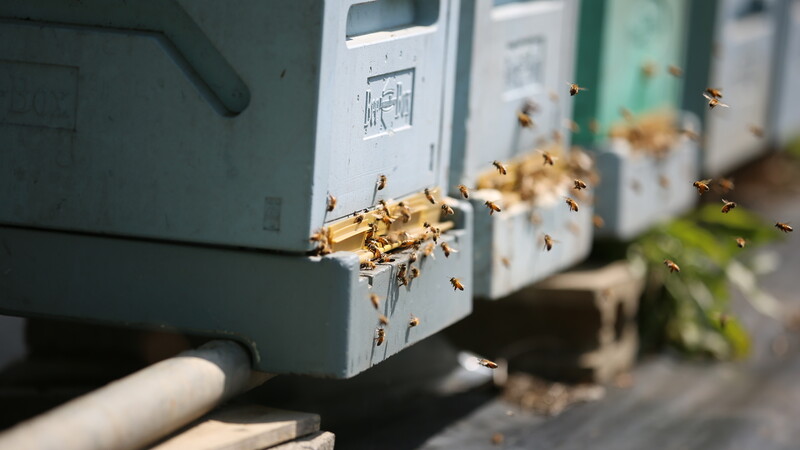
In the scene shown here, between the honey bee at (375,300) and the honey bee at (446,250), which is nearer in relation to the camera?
the honey bee at (375,300)

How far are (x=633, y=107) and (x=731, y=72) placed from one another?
1495 mm

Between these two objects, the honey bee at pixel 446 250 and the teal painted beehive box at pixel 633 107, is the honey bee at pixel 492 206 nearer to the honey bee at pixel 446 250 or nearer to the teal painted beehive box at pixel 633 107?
the honey bee at pixel 446 250

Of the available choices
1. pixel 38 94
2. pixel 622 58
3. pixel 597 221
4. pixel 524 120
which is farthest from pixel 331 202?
pixel 622 58

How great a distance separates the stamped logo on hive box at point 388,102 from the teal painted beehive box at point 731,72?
2.76 m

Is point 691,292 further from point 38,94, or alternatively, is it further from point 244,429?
point 38,94

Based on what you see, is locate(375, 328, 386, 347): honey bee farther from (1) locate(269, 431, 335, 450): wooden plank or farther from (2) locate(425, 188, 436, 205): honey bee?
(2) locate(425, 188, 436, 205): honey bee

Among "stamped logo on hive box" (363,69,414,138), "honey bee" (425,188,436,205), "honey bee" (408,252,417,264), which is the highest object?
"stamped logo on hive box" (363,69,414,138)

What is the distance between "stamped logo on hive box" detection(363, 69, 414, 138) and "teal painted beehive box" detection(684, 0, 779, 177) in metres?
2.76

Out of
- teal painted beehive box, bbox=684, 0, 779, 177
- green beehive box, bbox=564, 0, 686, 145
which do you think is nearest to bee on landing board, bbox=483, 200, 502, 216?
green beehive box, bbox=564, 0, 686, 145

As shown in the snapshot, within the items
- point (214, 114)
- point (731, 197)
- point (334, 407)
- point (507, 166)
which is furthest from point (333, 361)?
point (731, 197)

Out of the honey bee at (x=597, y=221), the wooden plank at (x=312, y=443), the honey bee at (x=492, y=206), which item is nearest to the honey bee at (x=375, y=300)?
the wooden plank at (x=312, y=443)

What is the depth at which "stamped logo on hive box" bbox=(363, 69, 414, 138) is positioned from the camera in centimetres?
322

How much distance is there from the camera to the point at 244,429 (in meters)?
2.90

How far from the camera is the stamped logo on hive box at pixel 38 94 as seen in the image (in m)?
3.05
